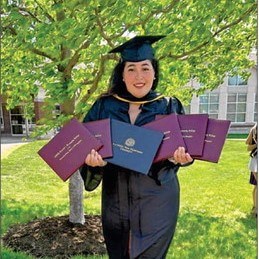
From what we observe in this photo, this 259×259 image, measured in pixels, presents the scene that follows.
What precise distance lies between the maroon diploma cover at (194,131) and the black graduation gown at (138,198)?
0.32 feet

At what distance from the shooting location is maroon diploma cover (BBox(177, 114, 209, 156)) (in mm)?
1004

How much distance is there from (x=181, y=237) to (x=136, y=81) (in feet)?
4.39

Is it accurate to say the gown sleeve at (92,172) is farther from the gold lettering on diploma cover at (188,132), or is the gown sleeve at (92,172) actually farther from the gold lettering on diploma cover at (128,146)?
the gold lettering on diploma cover at (188,132)

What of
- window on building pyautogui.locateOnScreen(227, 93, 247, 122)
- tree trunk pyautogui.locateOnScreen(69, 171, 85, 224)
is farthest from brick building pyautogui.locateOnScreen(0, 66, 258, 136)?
tree trunk pyautogui.locateOnScreen(69, 171, 85, 224)

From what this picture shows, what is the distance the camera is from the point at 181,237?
211 centimetres

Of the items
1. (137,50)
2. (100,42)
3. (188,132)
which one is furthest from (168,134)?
(100,42)

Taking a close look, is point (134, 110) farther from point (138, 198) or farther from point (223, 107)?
point (223, 107)

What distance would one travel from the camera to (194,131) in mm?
1029

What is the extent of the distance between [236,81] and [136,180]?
121cm

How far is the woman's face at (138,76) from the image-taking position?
1.09 metres

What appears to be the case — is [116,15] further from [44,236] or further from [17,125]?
[44,236]

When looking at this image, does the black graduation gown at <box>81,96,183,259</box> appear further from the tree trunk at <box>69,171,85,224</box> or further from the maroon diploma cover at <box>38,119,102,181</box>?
the tree trunk at <box>69,171,85,224</box>

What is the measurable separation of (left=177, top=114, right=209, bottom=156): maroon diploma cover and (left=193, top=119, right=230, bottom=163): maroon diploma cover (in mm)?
13

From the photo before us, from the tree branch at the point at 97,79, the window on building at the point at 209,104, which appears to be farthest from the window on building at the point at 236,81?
the tree branch at the point at 97,79
